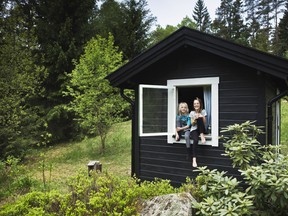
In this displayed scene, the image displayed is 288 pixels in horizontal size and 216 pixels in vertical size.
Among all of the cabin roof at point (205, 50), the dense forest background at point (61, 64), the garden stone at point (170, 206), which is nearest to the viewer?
the garden stone at point (170, 206)

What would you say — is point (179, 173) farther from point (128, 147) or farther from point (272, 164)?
point (128, 147)

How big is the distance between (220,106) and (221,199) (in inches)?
97.4

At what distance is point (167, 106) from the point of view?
570 centimetres

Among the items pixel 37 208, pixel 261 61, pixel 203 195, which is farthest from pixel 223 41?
pixel 37 208

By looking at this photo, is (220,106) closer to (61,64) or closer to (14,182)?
(14,182)

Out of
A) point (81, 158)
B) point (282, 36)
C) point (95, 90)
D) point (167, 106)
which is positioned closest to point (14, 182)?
point (167, 106)

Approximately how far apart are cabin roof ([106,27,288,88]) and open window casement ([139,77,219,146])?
634mm

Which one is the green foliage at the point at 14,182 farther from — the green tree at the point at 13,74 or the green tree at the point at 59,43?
the green tree at the point at 59,43

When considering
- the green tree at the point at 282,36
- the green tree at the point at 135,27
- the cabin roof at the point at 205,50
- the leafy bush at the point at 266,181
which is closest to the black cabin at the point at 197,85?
the cabin roof at the point at 205,50

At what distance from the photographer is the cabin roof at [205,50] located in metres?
4.49

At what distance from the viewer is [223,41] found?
488 cm

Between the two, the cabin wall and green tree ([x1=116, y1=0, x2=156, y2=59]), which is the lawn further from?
green tree ([x1=116, y1=0, x2=156, y2=59])

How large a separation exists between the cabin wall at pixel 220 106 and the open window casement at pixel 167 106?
12 cm

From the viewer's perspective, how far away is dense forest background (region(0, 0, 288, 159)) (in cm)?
826
